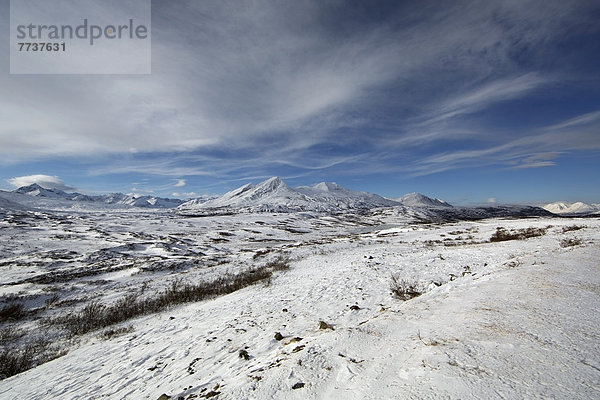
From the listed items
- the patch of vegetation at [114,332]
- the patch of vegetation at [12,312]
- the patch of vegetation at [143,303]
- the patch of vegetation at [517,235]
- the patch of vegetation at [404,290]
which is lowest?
the patch of vegetation at [12,312]

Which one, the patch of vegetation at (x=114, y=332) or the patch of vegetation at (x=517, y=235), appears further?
the patch of vegetation at (x=517, y=235)

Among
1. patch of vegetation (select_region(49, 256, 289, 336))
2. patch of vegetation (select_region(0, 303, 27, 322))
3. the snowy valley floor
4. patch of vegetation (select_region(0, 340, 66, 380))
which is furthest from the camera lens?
patch of vegetation (select_region(0, 303, 27, 322))

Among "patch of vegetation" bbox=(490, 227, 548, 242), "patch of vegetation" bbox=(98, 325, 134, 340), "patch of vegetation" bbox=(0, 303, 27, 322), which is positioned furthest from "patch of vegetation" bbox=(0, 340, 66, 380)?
"patch of vegetation" bbox=(490, 227, 548, 242)

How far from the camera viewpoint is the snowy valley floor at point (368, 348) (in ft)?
9.86

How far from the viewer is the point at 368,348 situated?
412 cm

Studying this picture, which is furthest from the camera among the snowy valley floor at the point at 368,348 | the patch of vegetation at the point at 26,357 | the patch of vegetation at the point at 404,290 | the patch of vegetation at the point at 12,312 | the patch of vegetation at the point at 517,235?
the patch of vegetation at the point at 517,235

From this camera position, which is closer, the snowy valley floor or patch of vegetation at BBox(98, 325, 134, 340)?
the snowy valley floor

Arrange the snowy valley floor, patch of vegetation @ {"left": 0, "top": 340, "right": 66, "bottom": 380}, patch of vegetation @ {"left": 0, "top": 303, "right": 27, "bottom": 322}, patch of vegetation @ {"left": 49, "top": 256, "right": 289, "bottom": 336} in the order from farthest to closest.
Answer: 1. patch of vegetation @ {"left": 0, "top": 303, "right": 27, "bottom": 322}
2. patch of vegetation @ {"left": 49, "top": 256, "right": 289, "bottom": 336}
3. patch of vegetation @ {"left": 0, "top": 340, "right": 66, "bottom": 380}
4. the snowy valley floor

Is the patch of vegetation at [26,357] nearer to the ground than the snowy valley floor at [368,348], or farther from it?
nearer to the ground

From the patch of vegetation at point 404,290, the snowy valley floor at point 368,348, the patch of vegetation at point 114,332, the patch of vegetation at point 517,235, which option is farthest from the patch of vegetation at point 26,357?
the patch of vegetation at point 517,235

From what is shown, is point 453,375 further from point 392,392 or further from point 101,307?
point 101,307

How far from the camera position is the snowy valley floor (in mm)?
3004

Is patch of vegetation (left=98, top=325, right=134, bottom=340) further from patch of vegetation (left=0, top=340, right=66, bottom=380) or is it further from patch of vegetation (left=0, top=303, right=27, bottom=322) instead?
patch of vegetation (left=0, top=303, right=27, bottom=322)

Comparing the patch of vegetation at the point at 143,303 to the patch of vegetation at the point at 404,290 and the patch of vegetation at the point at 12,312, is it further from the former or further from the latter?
the patch of vegetation at the point at 404,290
